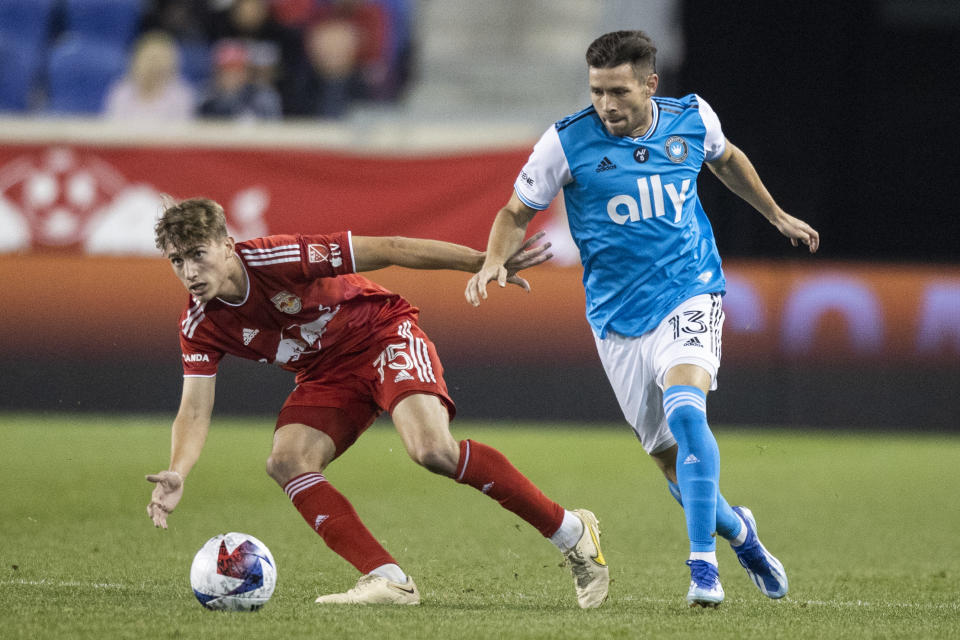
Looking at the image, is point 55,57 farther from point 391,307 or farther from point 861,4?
point 391,307

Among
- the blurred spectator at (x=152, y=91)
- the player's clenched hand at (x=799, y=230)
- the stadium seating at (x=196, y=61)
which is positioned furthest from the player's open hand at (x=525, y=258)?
the stadium seating at (x=196, y=61)

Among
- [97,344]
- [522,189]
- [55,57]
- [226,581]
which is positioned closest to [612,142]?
[522,189]

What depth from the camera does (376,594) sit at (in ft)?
15.8

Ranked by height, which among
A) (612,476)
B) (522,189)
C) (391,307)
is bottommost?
(612,476)

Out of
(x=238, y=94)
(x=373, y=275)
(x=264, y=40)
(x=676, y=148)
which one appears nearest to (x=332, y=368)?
(x=676, y=148)

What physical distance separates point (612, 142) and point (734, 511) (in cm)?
147

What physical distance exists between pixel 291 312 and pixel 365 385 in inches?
15.7

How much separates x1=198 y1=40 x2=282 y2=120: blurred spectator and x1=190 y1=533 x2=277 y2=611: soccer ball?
9.77 meters

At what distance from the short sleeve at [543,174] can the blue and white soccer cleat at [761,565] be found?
1416 mm

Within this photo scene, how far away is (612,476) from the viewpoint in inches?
373

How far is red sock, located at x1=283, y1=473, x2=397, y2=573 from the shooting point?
4980mm

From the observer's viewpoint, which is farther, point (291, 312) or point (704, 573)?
point (291, 312)

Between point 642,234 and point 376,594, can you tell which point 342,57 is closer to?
point 642,234

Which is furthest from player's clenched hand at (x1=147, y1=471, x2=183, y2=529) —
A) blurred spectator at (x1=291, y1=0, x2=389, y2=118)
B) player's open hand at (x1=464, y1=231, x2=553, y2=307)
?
blurred spectator at (x1=291, y1=0, x2=389, y2=118)
